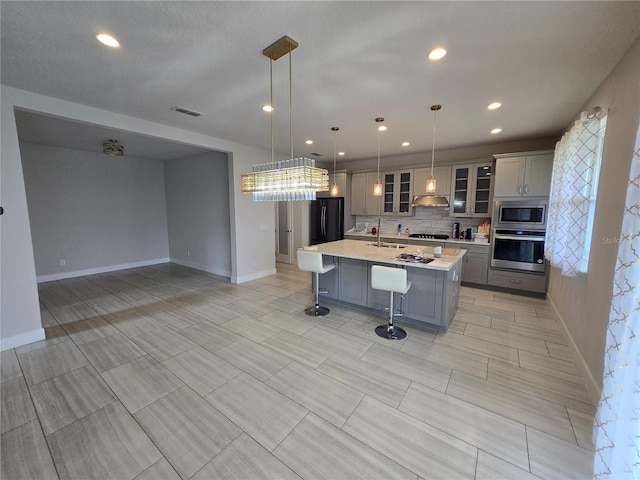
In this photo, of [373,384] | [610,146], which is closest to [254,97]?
[373,384]

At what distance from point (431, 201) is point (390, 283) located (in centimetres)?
307

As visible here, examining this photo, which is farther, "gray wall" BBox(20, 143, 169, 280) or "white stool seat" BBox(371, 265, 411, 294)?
"gray wall" BBox(20, 143, 169, 280)

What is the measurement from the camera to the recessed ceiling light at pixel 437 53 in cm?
198

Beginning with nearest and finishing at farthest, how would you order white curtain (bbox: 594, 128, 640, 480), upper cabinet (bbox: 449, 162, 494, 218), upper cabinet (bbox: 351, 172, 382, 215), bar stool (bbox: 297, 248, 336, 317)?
white curtain (bbox: 594, 128, 640, 480) < bar stool (bbox: 297, 248, 336, 317) < upper cabinet (bbox: 449, 162, 494, 218) < upper cabinet (bbox: 351, 172, 382, 215)

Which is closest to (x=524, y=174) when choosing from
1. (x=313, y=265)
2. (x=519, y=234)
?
(x=519, y=234)

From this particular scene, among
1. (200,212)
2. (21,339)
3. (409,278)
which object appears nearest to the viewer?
(21,339)

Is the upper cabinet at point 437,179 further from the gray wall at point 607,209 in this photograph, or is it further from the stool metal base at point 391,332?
the stool metal base at point 391,332

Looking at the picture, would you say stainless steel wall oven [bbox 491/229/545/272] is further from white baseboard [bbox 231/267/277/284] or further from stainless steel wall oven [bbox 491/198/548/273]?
white baseboard [bbox 231/267/277/284]

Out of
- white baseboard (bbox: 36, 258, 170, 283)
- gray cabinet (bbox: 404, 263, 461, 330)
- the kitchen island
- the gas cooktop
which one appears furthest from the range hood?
white baseboard (bbox: 36, 258, 170, 283)

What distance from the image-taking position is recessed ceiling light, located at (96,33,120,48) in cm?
186

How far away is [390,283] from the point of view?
9.52ft

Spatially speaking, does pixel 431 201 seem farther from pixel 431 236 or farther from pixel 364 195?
pixel 364 195

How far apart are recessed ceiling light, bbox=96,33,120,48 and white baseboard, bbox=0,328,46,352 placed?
128 inches

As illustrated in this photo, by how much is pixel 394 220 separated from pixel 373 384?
15.0 feet
